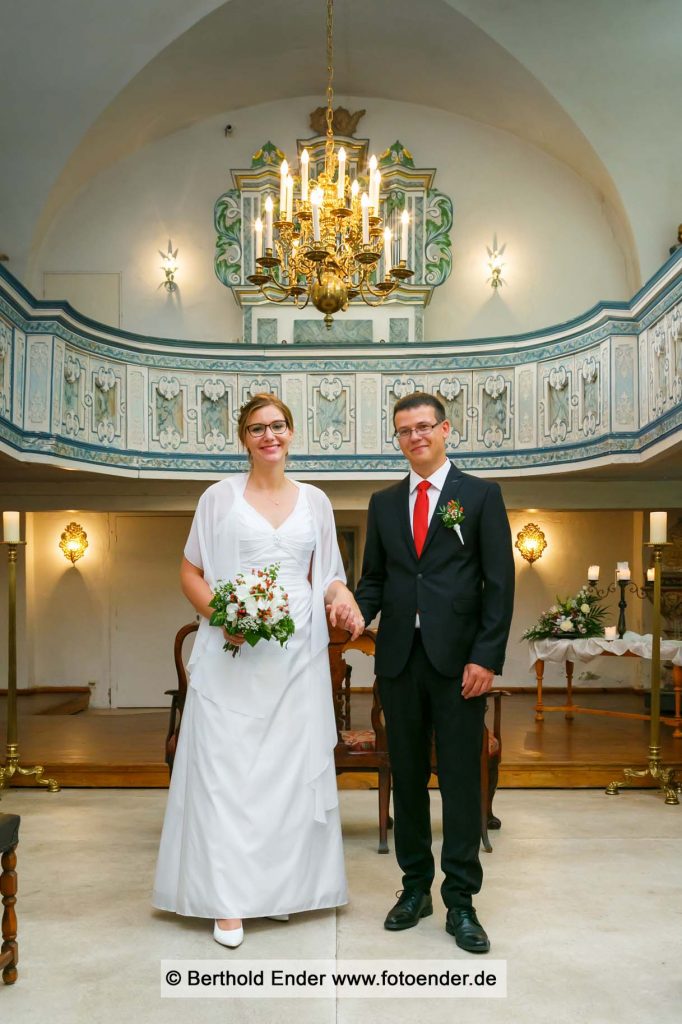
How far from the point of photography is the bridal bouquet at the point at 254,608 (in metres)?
3.71

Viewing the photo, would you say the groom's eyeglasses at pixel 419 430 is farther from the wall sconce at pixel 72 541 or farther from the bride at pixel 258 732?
the wall sconce at pixel 72 541

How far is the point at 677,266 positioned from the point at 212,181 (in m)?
7.02

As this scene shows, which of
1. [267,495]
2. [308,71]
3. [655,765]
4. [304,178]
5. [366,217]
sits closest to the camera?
[267,495]

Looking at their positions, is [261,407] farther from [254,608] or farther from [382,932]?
[382,932]

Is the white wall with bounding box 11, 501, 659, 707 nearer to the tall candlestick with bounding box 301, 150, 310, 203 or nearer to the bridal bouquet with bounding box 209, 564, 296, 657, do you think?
the tall candlestick with bounding box 301, 150, 310, 203

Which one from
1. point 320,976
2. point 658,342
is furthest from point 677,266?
point 320,976

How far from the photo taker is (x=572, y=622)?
9781 millimetres

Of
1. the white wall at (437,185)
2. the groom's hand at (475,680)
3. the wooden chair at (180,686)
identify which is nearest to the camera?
the groom's hand at (475,680)

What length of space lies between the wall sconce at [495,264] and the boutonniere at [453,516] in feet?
32.1

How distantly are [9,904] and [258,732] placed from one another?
1093 millimetres

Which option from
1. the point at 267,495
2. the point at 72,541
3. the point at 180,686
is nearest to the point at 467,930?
the point at 267,495

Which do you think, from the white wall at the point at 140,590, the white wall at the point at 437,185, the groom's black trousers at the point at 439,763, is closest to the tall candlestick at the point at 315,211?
the groom's black trousers at the point at 439,763

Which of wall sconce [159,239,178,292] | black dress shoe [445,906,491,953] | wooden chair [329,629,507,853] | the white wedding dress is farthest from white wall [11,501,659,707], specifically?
black dress shoe [445,906,491,953]

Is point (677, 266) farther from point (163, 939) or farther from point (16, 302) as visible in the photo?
point (163, 939)
